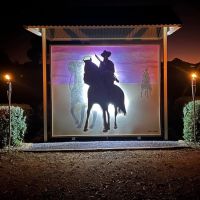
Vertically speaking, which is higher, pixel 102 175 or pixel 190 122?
pixel 190 122

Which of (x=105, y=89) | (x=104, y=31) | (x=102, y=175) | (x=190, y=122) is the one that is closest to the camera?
(x=102, y=175)

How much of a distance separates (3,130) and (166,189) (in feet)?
22.0

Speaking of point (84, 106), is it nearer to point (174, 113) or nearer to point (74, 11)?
point (74, 11)

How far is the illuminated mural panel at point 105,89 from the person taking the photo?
632 inches

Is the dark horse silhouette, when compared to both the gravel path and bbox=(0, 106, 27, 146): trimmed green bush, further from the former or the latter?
bbox=(0, 106, 27, 146): trimmed green bush

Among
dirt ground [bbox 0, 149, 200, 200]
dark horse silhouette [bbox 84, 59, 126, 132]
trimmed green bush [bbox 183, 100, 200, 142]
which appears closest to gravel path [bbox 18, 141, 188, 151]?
trimmed green bush [bbox 183, 100, 200, 142]

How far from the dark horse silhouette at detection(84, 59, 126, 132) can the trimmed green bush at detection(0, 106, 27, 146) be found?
227 centimetres

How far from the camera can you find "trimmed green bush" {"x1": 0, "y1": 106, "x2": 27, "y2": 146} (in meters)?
14.1

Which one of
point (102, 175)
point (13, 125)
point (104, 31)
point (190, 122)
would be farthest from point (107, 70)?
point (102, 175)

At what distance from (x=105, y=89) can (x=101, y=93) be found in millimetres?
192

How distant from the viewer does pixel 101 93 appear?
1627cm

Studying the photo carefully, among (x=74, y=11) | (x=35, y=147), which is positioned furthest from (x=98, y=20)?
(x=35, y=147)

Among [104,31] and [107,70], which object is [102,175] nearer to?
[107,70]

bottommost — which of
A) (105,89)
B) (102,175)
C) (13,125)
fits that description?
(102,175)
